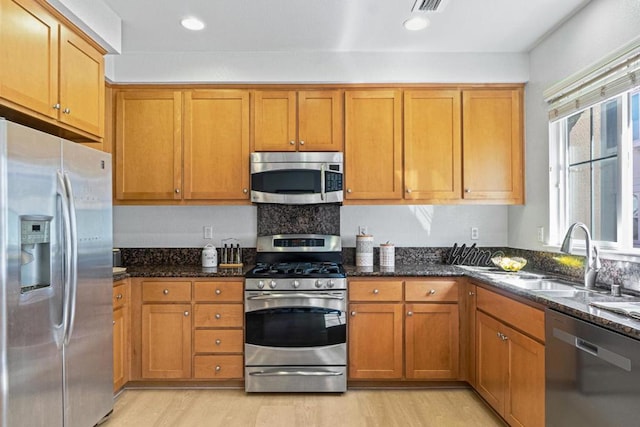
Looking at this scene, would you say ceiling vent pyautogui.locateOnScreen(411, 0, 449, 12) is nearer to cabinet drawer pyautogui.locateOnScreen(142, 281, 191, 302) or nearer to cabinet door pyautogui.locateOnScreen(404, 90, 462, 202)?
cabinet door pyautogui.locateOnScreen(404, 90, 462, 202)

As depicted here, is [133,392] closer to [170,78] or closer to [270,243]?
[270,243]

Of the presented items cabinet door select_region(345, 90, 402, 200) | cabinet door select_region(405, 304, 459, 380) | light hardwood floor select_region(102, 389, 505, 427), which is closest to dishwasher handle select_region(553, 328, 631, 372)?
light hardwood floor select_region(102, 389, 505, 427)

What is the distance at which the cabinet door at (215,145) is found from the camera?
326 centimetres

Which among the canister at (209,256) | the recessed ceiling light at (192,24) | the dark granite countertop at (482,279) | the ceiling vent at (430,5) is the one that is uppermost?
the recessed ceiling light at (192,24)

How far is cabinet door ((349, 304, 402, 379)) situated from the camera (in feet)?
9.80

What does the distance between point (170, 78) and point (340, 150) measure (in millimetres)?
1449

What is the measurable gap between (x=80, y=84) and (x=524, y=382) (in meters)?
3.00

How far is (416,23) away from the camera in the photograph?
2.74 m

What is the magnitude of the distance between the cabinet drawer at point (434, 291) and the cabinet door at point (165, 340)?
5.41 ft

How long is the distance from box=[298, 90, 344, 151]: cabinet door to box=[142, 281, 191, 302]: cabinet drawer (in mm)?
1388

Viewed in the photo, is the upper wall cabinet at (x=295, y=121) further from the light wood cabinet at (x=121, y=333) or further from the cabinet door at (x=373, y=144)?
the light wood cabinet at (x=121, y=333)

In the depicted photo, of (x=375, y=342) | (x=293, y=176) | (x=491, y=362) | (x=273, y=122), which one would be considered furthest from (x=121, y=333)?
(x=491, y=362)

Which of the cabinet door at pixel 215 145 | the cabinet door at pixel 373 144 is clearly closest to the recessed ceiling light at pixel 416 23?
the cabinet door at pixel 373 144

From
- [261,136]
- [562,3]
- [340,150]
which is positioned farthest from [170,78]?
[562,3]
